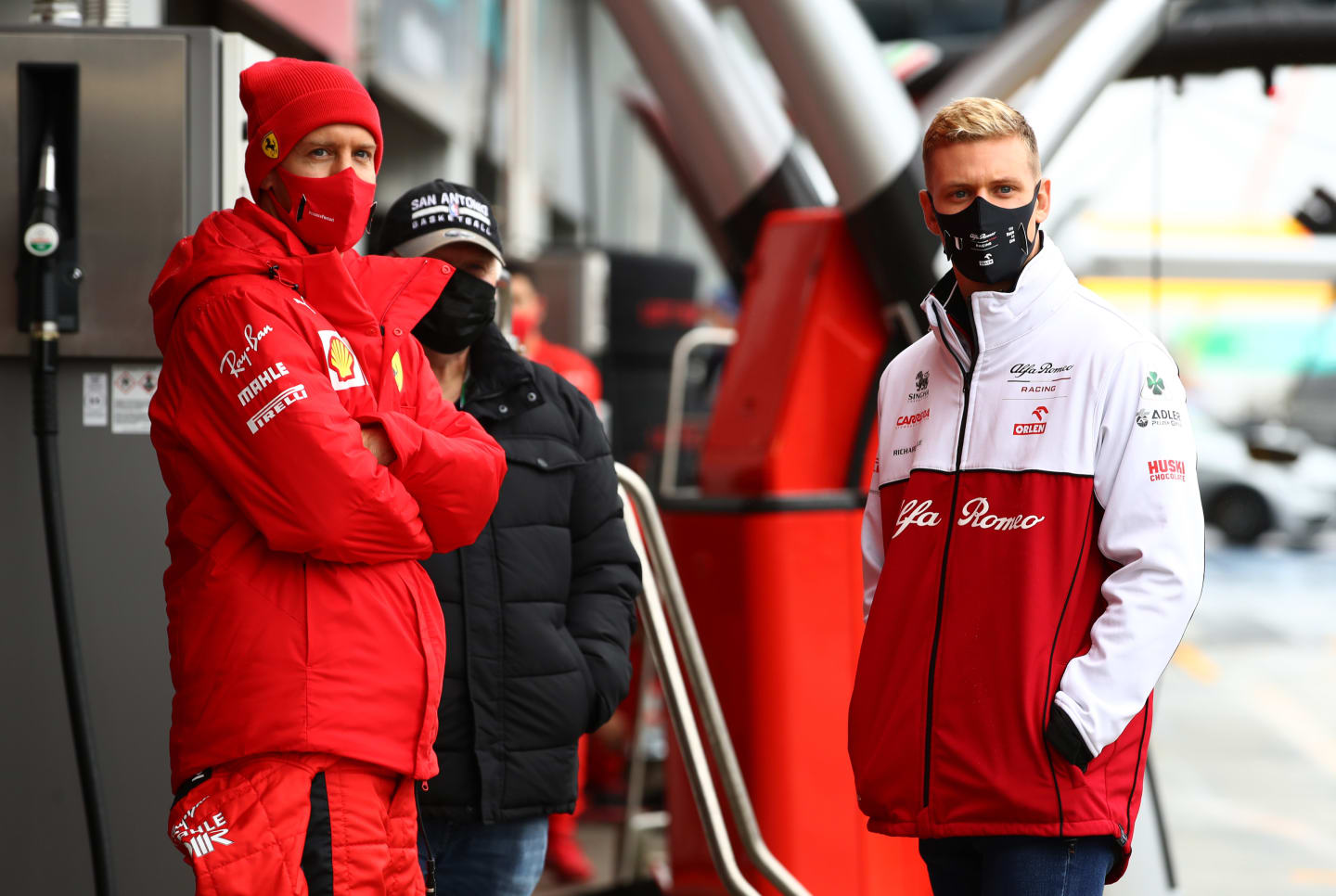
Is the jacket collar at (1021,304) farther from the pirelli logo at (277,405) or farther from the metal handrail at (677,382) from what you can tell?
the metal handrail at (677,382)

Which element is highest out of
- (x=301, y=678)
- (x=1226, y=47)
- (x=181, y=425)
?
(x=1226, y=47)

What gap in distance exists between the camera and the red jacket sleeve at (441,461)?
1.90m

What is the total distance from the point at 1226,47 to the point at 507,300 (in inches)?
146

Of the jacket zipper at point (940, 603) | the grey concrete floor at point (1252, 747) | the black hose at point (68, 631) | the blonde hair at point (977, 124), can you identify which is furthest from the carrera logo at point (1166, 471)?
the grey concrete floor at point (1252, 747)

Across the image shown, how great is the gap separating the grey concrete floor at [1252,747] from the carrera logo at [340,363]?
3997 mm

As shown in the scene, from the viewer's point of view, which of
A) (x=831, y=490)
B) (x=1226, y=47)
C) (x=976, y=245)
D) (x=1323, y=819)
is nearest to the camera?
(x=976, y=245)

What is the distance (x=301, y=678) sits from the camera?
5.88ft

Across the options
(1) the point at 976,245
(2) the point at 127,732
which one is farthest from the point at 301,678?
(2) the point at 127,732

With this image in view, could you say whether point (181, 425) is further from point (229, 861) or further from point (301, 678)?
point (229, 861)

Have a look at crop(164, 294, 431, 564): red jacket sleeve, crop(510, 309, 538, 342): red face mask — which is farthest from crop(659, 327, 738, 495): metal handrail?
crop(164, 294, 431, 564): red jacket sleeve

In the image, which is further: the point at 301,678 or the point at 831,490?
the point at 831,490

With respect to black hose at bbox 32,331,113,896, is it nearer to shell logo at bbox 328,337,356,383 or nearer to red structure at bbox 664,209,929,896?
shell logo at bbox 328,337,356,383

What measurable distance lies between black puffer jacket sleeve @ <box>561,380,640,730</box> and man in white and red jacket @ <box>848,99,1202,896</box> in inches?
18.8

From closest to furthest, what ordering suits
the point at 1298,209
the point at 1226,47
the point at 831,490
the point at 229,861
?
the point at 229,861
the point at 831,490
the point at 1226,47
the point at 1298,209
